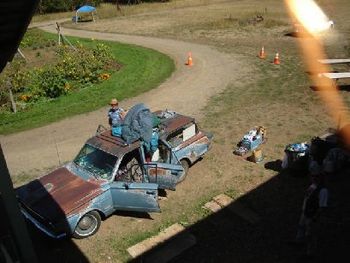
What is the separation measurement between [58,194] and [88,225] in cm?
106

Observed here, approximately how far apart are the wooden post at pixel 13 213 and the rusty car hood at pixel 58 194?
2.66 m

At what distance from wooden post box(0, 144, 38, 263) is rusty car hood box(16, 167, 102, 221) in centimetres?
266

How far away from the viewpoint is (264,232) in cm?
997

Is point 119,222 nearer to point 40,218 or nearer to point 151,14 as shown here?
point 40,218

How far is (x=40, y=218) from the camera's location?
31.0ft

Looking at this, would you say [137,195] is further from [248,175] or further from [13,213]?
[13,213]

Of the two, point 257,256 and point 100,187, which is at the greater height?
point 100,187

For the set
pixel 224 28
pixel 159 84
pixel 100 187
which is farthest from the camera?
pixel 224 28

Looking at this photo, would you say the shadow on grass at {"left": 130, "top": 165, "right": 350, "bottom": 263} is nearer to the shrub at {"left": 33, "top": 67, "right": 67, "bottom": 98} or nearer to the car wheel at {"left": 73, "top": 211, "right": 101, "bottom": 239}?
the car wheel at {"left": 73, "top": 211, "right": 101, "bottom": 239}

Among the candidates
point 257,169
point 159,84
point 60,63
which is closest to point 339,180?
point 257,169

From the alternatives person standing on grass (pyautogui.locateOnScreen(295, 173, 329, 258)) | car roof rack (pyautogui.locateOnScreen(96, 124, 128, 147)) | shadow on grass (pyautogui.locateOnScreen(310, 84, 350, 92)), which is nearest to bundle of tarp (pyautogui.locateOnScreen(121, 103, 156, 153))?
car roof rack (pyautogui.locateOnScreen(96, 124, 128, 147))

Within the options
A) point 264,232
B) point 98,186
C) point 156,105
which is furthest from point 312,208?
point 156,105

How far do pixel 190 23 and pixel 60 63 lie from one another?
63.1 feet

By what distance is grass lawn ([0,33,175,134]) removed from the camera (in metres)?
17.8
